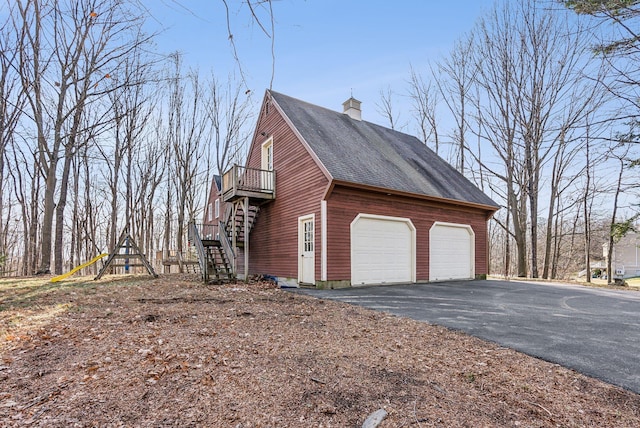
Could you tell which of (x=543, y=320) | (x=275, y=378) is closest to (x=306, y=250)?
(x=543, y=320)

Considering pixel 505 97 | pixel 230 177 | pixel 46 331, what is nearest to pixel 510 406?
pixel 46 331

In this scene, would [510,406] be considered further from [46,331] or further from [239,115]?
[239,115]

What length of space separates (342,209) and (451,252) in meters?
5.00

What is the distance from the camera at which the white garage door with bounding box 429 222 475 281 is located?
11.0m

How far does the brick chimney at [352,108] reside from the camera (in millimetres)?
14016

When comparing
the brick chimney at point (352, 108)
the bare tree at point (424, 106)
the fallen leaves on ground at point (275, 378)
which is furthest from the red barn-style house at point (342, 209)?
the bare tree at point (424, 106)

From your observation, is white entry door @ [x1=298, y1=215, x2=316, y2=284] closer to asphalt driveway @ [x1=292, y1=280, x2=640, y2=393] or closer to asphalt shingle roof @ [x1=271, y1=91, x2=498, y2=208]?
asphalt driveway @ [x1=292, y1=280, x2=640, y2=393]

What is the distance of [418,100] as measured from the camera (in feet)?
74.8

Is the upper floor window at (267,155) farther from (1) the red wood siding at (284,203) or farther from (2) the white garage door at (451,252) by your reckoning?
(2) the white garage door at (451,252)

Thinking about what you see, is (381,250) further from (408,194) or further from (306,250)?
(306,250)

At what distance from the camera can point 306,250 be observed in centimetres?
962

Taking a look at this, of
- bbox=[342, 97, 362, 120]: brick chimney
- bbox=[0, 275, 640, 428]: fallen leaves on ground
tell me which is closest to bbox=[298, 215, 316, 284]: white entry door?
bbox=[0, 275, 640, 428]: fallen leaves on ground

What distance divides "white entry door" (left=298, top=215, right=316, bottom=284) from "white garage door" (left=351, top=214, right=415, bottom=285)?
113 cm

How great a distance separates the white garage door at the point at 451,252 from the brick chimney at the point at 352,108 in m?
5.99
